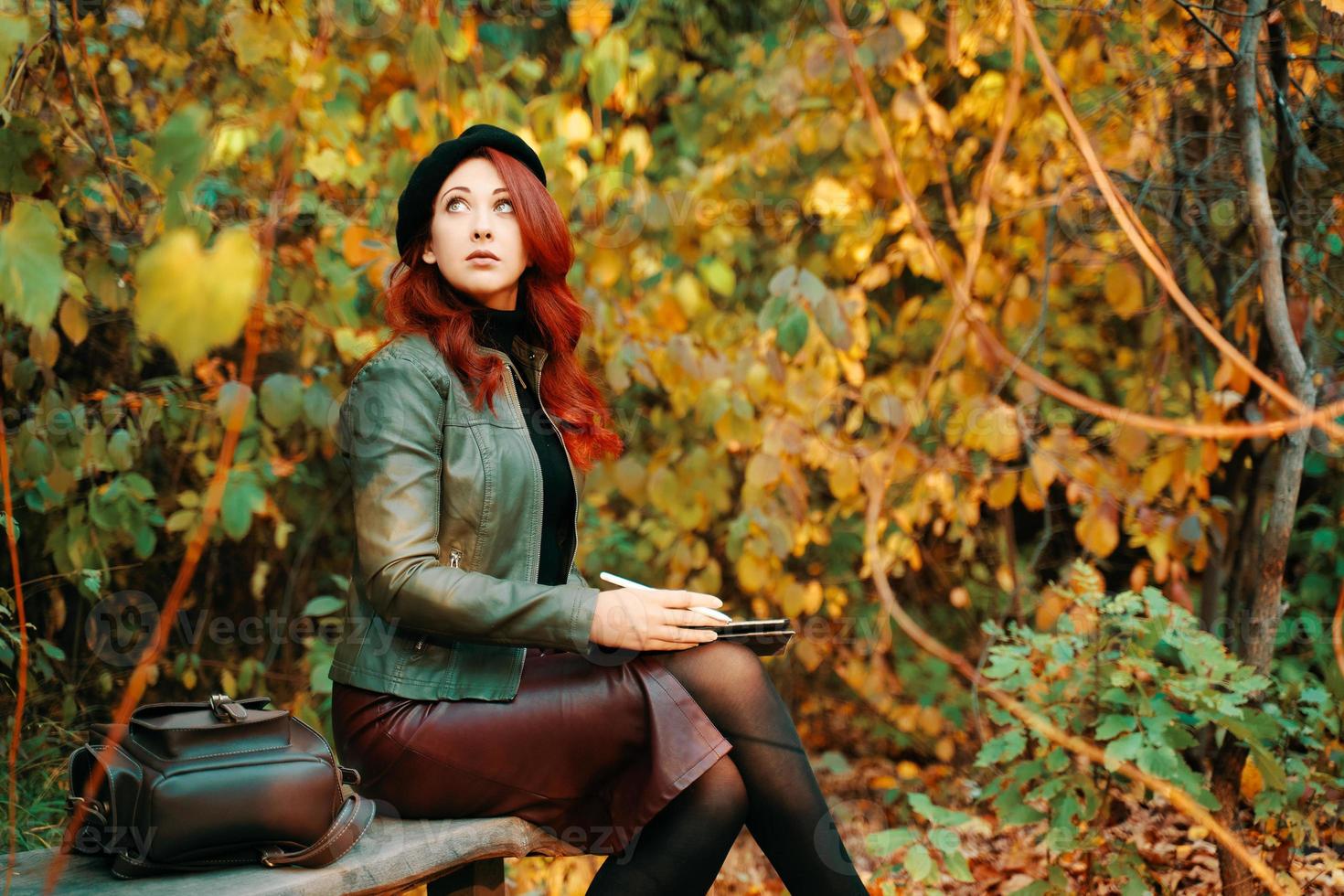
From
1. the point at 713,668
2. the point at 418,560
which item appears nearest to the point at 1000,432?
the point at 713,668

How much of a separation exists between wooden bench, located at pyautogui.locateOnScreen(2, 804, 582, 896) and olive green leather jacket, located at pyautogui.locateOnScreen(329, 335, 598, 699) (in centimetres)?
19

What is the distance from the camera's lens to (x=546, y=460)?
1918 mm

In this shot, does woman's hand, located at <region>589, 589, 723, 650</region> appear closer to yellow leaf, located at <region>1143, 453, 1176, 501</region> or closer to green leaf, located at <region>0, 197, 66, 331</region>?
green leaf, located at <region>0, 197, 66, 331</region>

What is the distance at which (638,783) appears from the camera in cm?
173

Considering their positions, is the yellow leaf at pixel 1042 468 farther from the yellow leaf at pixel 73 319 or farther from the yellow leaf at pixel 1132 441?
the yellow leaf at pixel 73 319

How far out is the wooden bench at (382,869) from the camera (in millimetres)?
1350

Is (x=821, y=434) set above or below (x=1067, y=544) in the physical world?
above

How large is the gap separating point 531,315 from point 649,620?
653mm

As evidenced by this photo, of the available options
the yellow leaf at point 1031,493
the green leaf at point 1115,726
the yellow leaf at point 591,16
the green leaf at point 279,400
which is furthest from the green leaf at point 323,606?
the yellow leaf at point 1031,493

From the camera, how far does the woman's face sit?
1.94 metres

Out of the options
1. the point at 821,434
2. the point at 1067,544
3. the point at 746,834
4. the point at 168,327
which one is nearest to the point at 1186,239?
the point at 821,434

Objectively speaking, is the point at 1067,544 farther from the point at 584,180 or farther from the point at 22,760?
the point at 22,760

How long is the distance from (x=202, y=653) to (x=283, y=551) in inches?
17.4

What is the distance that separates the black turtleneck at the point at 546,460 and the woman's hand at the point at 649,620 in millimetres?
238
